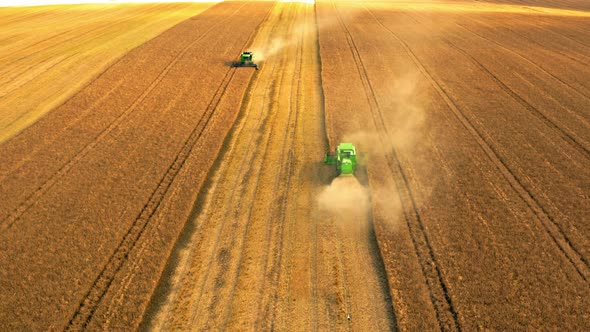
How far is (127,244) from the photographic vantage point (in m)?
11.5

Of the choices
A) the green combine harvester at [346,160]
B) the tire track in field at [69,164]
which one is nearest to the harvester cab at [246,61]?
the tire track in field at [69,164]

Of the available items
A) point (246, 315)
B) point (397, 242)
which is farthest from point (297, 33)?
point (246, 315)

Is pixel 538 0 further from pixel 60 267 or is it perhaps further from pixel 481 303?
pixel 60 267

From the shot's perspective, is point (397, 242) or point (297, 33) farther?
point (297, 33)

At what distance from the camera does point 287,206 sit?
13242 millimetres

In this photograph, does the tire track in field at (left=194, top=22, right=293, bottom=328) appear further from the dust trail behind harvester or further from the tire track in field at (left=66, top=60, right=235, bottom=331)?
the tire track in field at (left=66, top=60, right=235, bottom=331)

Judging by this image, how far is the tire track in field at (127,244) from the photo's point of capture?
9422 millimetres

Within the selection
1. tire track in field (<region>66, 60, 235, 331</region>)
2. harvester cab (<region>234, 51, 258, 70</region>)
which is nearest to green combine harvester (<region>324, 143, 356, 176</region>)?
tire track in field (<region>66, 60, 235, 331</region>)

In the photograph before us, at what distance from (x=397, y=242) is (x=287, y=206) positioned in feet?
12.2

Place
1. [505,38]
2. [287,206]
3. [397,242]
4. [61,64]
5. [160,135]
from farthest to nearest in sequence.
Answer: [505,38] < [61,64] < [160,135] < [287,206] < [397,242]

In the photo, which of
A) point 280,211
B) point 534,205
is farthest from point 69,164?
point 534,205

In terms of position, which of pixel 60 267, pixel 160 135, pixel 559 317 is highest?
pixel 160 135

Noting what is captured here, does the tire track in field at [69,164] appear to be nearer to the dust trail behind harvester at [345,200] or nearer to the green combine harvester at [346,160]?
the dust trail behind harvester at [345,200]

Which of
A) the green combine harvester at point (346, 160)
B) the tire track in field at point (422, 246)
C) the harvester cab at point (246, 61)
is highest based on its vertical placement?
the harvester cab at point (246, 61)
